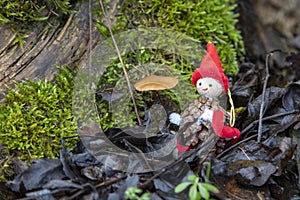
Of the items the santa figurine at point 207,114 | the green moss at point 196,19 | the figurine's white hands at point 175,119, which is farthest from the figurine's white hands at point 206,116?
the green moss at point 196,19

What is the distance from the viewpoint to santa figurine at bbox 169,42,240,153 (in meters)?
2.12

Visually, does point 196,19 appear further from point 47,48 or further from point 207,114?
point 47,48

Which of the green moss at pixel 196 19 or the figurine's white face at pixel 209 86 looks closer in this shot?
the figurine's white face at pixel 209 86

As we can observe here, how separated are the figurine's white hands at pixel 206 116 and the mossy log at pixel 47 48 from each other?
2.87 feet

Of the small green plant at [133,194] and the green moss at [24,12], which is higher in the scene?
the green moss at [24,12]

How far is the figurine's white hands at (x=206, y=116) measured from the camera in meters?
2.12

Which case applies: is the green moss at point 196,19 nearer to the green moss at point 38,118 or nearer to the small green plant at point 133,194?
the green moss at point 38,118

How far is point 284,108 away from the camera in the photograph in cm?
247

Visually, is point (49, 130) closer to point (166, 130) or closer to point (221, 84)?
point (166, 130)

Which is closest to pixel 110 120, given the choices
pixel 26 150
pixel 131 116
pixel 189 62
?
pixel 131 116

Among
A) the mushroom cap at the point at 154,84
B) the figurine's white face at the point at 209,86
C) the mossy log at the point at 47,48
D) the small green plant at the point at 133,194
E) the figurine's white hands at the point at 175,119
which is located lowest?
the figurine's white hands at the point at 175,119

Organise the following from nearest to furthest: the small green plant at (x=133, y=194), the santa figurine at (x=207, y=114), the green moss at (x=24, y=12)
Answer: the small green plant at (x=133, y=194) < the santa figurine at (x=207, y=114) < the green moss at (x=24, y=12)

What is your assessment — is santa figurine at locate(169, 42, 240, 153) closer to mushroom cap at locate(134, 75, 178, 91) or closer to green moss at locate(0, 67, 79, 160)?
mushroom cap at locate(134, 75, 178, 91)

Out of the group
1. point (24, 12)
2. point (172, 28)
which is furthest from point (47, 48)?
point (172, 28)
